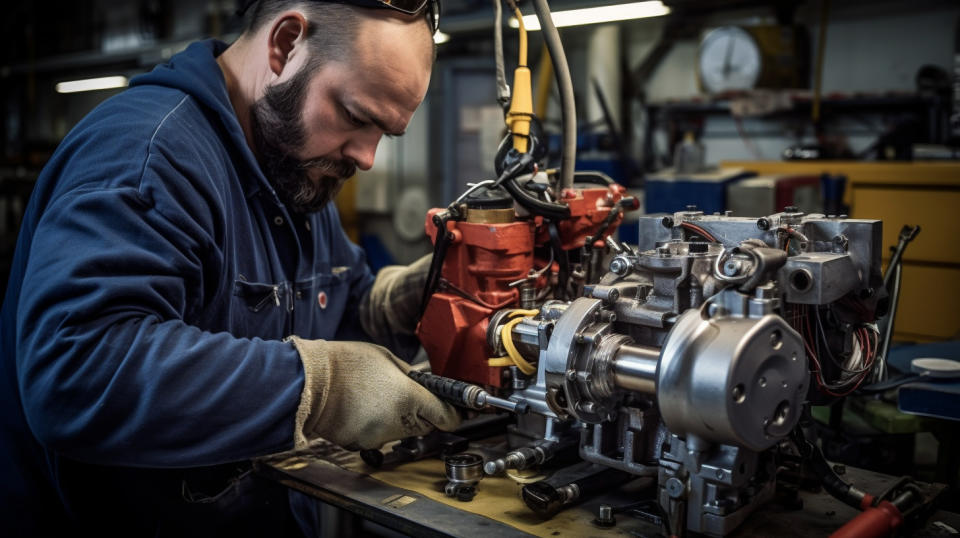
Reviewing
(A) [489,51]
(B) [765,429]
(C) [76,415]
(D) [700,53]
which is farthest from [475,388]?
(A) [489,51]

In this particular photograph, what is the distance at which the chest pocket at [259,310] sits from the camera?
1.32 metres

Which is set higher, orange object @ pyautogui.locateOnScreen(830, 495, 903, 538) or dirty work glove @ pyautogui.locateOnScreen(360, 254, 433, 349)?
dirty work glove @ pyautogui.locateOnScreen(360, 254, 433, 349)

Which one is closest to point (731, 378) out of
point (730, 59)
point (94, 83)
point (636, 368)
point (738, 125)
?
point (636, 368)

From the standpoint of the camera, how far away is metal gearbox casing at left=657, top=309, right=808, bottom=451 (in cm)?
85

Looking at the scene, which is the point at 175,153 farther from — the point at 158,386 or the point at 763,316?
the point at 763,316

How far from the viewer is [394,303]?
1.66 metres

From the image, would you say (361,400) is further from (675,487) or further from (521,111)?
(521,111)

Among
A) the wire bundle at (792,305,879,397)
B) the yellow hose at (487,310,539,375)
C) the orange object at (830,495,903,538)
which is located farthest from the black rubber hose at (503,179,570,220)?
the orange object at (830,495,903,538)

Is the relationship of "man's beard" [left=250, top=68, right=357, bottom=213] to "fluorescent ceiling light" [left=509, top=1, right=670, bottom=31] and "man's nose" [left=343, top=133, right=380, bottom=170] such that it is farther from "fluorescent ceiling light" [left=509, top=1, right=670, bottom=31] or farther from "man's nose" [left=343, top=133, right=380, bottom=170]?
"fluorescent ceiling light" [left=509, top=1, right=670, bottom=31]

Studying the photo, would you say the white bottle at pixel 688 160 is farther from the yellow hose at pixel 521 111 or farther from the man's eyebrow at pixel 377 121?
the man's eyebrow at pixel 377 121

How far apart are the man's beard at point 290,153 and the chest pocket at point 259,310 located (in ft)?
0.62

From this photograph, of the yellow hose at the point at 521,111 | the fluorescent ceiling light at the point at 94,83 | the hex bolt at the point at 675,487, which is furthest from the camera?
the fluorescent ceiling light at the point at 94,83

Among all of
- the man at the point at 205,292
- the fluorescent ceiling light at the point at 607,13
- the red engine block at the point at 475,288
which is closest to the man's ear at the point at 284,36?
the man at the point at 205,292

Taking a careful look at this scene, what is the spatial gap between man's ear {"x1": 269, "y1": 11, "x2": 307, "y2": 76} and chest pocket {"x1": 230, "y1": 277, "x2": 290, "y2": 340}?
386 millimetres
